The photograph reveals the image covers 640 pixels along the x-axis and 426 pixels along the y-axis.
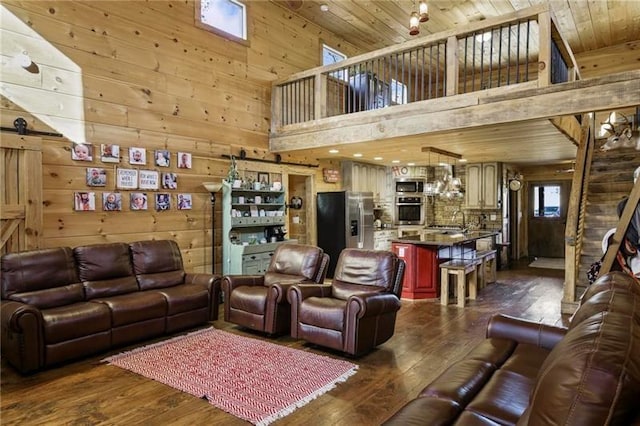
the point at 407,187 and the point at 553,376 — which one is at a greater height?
the point at 407,187

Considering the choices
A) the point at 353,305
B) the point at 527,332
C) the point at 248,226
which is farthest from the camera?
the point at 248,226

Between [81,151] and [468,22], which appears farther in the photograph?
[468,22]

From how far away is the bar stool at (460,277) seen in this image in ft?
18.2

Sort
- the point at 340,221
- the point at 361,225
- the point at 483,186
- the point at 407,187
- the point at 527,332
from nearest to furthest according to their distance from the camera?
the point at 527,332, the point at 340,221, the point at 361,225, the point at 483,186, the point at 407,187

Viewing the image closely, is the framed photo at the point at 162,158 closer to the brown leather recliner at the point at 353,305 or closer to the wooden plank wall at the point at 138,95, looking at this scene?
the wooden plank wall at the point at 138,95

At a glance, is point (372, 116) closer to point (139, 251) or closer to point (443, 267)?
point (443, 267)

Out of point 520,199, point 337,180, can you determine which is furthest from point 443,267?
point 520,199

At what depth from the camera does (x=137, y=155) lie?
493 cm

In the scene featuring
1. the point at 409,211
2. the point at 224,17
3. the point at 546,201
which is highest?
the point at 224,17

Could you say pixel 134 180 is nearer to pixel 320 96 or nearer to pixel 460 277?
pixel 320 96

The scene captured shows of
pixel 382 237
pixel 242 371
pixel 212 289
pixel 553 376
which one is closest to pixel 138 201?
pixel 212 289

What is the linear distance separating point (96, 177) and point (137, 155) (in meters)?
0.57

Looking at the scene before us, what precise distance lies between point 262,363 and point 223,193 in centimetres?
286

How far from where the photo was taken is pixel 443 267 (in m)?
5.71
